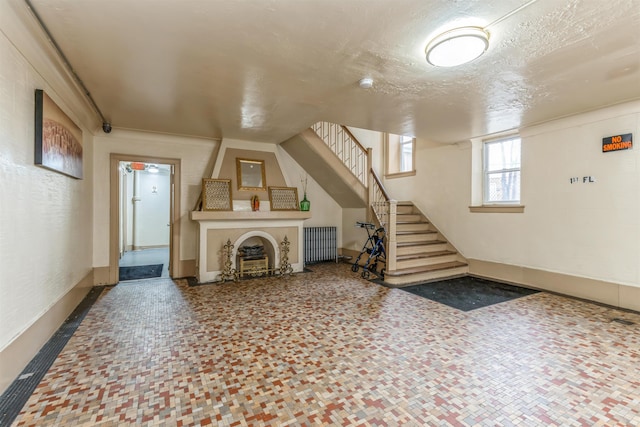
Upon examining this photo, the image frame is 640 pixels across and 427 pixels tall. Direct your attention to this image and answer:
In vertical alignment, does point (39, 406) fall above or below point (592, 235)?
below

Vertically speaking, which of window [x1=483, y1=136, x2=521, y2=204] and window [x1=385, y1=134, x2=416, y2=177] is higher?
window [x1=385, y1=134, x2=416, y2=177]

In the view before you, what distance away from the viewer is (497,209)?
4957 millimetres

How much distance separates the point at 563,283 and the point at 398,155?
4.11 meters

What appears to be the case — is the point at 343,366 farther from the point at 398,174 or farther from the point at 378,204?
the point at 398,174

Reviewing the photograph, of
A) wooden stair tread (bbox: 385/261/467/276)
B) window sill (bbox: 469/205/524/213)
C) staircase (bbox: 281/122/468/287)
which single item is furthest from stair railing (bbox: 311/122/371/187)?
window sill (bbox: 469/205/524/213)

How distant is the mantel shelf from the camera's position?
478 centimetres

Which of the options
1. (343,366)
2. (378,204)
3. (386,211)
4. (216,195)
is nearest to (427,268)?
(386,211)

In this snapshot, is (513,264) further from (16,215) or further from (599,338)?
(16,215)

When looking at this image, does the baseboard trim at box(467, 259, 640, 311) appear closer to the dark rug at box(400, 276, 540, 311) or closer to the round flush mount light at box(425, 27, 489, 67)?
the dark rug at box(400, 276, 540, 311)

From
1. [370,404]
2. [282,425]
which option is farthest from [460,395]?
[282,425]

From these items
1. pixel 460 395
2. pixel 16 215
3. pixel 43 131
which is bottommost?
pixel 460 395

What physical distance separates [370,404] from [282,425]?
1.88 feet

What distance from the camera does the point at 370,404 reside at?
5.98 ft

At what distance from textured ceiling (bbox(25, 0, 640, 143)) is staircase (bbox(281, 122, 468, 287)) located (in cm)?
165
